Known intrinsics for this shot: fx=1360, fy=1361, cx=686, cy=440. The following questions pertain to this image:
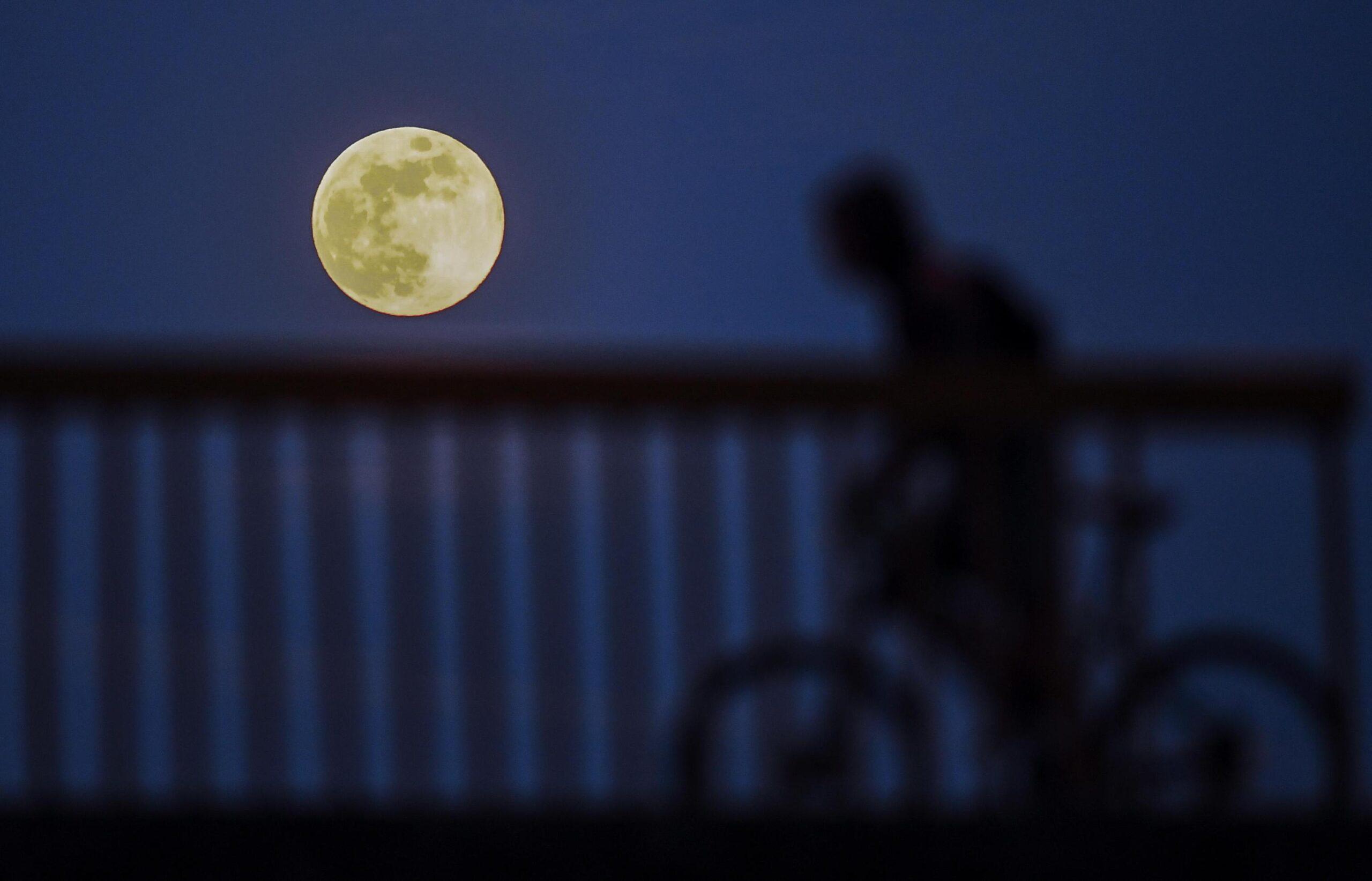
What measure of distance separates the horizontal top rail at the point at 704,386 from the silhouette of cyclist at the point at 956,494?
0.27 meters

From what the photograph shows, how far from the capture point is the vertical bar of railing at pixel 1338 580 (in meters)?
2.79

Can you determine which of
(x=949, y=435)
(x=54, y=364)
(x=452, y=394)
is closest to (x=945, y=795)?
(x=949, y=435)

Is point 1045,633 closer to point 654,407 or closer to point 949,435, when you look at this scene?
point 949,435

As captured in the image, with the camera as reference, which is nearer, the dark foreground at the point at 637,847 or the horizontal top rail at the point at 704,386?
the dark foreground at the point at 637,847

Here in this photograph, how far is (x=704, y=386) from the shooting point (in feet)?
9.17

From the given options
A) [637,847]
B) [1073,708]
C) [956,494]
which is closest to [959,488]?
[956,494]

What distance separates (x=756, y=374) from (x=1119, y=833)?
114cm

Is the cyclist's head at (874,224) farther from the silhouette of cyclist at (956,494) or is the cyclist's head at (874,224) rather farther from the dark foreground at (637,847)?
the dark foreground at (637,847)

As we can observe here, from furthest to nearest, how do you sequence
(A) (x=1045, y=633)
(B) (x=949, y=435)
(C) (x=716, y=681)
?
(C) (x=716, y=681)
(A) (x=1045, y=633)
(B) (x=949, y=435)

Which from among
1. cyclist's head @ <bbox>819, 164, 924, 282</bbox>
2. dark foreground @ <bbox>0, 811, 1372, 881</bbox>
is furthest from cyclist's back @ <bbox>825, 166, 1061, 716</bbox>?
dark foreground @ <bbox>0, 811, 1372, 881</bbox>

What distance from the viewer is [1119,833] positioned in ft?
8.48

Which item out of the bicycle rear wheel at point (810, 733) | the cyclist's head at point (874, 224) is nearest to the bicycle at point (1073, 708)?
the bicycle rear wheel at point (810, 733)

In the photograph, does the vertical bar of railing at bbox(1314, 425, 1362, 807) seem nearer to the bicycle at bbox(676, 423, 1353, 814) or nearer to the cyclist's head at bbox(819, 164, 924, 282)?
the bicycle at bbox(676, 423, 1353, 814)

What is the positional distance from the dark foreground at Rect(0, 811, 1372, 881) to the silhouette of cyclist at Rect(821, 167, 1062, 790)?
2.04 feet
